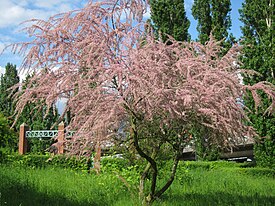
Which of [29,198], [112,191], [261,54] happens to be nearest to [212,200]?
[112,191]

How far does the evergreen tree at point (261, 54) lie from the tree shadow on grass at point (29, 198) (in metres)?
8.35

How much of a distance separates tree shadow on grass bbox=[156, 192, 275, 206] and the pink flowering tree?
161 cm

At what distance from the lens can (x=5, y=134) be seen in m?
7.84

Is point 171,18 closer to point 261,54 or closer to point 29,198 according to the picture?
point 261,54

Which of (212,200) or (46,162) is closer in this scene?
(212,200)

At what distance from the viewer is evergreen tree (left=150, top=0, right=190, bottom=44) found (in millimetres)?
19938

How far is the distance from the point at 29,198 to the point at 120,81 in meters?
4.07

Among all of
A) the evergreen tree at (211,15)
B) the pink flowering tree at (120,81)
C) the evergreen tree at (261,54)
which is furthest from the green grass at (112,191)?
the evergreen tree at (211,15)

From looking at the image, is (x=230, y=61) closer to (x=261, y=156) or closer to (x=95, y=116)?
(x=95, y=116)

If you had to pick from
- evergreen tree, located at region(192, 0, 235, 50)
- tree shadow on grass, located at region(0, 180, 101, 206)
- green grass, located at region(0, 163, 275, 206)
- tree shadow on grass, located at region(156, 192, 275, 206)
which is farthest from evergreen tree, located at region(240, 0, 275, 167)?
tree shadow on grass, located at region(0, 180, 101, 206)

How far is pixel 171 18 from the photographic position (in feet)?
66.3

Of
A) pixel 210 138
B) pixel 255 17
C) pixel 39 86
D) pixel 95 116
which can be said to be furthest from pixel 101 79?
pixel 255 17

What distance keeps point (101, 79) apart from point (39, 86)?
93 centimetres

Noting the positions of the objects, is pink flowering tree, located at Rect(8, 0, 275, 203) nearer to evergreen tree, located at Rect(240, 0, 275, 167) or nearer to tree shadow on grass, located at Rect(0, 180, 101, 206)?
tree shadow on grass, located at Rect(0, 180, 101, 206)
